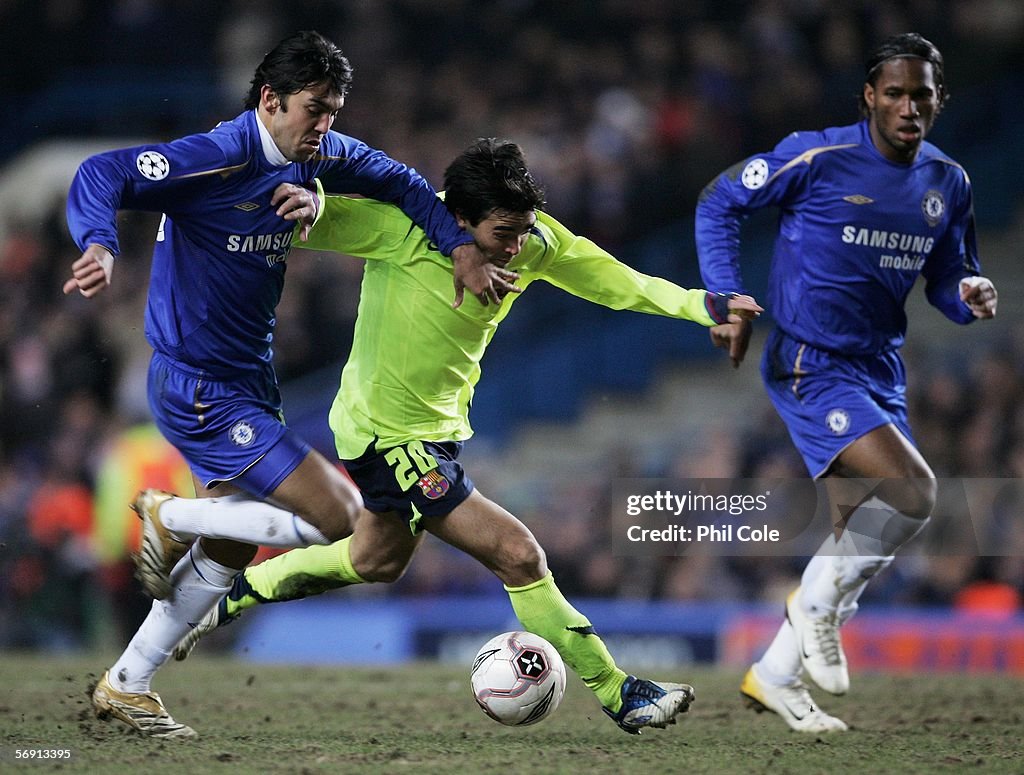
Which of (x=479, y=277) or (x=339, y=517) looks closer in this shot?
(x=479, y=277)

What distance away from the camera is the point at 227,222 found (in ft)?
16.2

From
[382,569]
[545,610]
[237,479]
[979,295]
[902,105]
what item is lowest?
[545,610]

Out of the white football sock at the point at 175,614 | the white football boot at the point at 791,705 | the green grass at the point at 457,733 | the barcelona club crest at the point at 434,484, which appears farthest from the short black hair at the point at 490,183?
the white football boot at the point at 791,705

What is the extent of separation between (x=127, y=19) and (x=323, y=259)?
512cm

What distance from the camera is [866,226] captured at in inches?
219

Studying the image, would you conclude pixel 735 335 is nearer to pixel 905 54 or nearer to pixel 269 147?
pixel 905 54

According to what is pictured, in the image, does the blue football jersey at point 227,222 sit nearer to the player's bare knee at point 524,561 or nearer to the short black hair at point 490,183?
the short black hair at point 490,183

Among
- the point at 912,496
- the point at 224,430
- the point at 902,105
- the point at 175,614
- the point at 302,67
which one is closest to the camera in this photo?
the point at 302,67

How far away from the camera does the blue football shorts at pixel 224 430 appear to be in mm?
5035

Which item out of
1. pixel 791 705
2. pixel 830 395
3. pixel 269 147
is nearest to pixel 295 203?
pixel 269 147

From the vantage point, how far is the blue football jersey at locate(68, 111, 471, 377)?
15.7 ft

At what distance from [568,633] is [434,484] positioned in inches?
28.0

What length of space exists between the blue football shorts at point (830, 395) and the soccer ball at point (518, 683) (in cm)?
142

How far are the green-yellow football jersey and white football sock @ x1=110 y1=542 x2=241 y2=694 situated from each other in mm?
672
